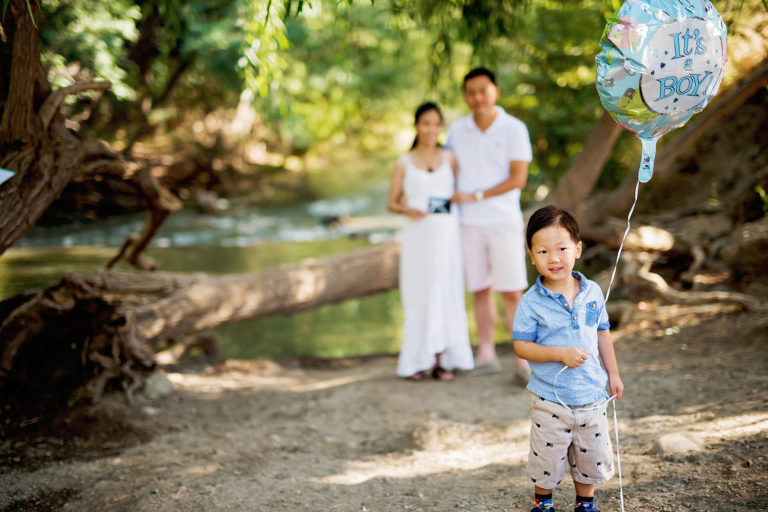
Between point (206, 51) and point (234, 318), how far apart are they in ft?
26.9

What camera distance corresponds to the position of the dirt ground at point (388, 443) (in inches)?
111

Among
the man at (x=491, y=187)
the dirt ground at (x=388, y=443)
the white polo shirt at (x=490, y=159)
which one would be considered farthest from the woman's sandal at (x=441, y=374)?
the white polo shirt at (x=490, y=159)

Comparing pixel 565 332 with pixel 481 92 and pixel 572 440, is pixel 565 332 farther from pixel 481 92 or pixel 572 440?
pixel 481 92

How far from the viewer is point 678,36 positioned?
2.43 metres

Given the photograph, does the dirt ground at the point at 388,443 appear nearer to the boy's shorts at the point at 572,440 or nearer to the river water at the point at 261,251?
the boy's shorts at the point at 572,440

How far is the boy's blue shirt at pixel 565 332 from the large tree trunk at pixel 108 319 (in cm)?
290

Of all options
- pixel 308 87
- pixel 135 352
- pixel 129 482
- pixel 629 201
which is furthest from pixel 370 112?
pixel 129 482

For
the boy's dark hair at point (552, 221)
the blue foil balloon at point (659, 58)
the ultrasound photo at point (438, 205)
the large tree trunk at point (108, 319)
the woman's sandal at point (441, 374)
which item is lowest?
the woman's sandal at point (441, 374)

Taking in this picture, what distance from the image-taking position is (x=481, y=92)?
13.6 feet

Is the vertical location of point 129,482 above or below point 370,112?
below

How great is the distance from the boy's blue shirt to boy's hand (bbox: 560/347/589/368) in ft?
0.21

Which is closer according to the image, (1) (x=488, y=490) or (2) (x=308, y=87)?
(1) (x=488, y=490)

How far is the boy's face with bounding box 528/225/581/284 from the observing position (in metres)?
2.29

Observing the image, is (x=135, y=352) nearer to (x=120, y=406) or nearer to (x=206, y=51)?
(x=120, y=406)
